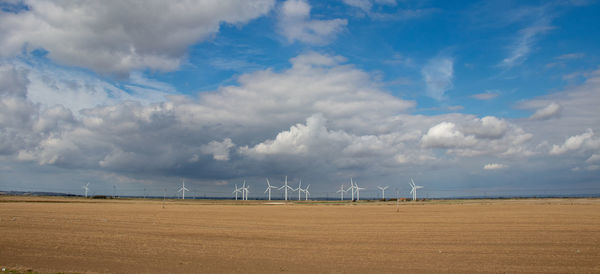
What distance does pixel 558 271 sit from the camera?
1565 centimetres

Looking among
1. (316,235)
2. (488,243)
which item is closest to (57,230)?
(316,235)

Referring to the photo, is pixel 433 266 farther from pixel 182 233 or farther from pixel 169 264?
pixel 182 233

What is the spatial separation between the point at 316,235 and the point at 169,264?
42.7ft

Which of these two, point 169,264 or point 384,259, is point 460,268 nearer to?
point 384,259

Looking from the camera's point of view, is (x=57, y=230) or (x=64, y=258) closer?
(x=64, y=258)

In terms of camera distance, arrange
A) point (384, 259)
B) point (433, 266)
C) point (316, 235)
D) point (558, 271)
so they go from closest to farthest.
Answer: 1. point (558, 271)
2. point (433, 266)
3. point (384, 259)
4. point (316, 235)

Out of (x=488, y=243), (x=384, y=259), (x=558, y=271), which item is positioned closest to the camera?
(x=558, y=271)

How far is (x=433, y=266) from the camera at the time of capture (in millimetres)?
16672

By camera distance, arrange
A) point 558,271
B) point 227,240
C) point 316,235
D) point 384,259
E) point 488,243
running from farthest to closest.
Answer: point 316,235 → point 227,240 → point 488,243 → point 384,259 → point 558,271

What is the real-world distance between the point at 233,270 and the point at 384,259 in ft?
23.3

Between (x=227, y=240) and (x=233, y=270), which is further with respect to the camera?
(x=227, y=240)

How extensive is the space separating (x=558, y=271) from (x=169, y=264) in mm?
16256

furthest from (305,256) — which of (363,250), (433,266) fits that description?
(433,266)

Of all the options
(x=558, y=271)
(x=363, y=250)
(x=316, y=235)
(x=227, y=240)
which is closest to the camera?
A: (x=558, y=271)
